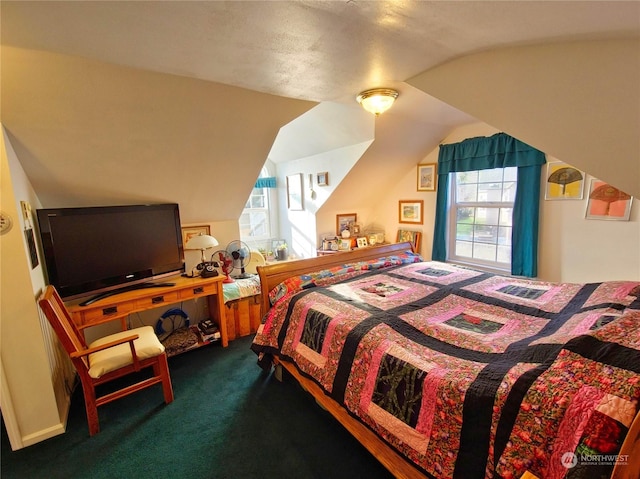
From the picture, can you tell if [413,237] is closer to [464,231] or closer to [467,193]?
[464,231]

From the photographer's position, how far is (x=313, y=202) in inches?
170

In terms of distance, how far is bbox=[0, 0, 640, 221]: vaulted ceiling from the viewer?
112cm

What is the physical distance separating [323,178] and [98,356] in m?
3.06

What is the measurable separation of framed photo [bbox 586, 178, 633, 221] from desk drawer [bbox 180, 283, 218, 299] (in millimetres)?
3666

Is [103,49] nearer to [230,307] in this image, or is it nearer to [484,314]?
[230,307]

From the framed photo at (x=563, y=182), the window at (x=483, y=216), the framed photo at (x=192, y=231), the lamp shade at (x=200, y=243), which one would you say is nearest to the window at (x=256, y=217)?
the framed photo at (x=192, y=231)

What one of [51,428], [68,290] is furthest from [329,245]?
[51,428]

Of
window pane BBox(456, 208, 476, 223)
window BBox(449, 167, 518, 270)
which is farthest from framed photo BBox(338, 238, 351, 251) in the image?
window pane BBox(456, 208, 476, 223)

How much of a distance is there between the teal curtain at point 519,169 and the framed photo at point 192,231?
10.3 ft

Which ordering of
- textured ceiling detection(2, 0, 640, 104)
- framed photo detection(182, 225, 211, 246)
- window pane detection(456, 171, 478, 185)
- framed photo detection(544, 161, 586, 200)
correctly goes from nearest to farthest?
textured ceiling detection(2, 0, 640, 104) → framed photo detection(544, 161, 586, 200) → framed photo detection(182, 225, 211, 246) → window pane detection(456, 171, 478, 185)

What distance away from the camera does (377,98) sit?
85.8 inches

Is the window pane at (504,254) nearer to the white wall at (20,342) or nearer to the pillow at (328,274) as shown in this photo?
the pillow at (328,274)

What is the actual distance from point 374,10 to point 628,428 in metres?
1.62

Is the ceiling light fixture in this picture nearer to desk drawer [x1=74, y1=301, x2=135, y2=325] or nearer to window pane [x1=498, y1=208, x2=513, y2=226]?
window pane [x1=498, y1=208, x2=513, y2=226]
